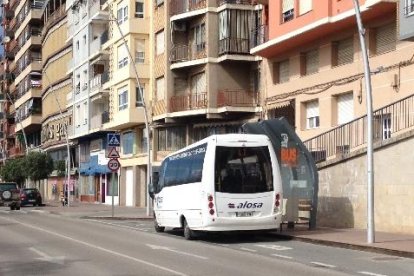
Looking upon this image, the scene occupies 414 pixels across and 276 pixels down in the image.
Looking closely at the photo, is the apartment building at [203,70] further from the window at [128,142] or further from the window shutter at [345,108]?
the window shutter at [345,108]

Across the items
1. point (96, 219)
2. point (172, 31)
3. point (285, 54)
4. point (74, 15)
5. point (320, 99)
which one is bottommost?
point (96, 219)

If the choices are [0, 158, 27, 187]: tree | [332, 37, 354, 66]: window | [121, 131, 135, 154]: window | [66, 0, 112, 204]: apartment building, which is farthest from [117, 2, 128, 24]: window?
[0, 158, 27, 187]: tree

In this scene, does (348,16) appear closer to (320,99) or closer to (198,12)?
(320,99)

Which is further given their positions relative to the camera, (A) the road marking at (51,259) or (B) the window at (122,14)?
(B) the window at (122,14)

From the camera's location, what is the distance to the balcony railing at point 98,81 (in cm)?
5236

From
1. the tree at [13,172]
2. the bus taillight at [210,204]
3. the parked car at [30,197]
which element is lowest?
the parked car at [30,197]

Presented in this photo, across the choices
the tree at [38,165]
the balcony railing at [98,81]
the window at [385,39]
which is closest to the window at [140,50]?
the balcony railing at [98,81]

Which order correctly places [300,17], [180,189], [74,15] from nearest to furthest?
[180,189] → [300,17] → [74,15]

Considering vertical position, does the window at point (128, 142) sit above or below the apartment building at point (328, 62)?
below

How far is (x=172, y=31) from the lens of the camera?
41.9 meters

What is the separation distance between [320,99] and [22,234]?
13.5 m

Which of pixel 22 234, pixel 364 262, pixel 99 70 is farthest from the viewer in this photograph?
pixel 99 70

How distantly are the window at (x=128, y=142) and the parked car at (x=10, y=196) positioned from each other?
27.0 feet

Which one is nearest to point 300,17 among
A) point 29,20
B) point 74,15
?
point 74,15
